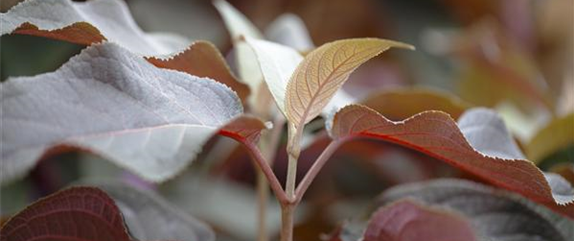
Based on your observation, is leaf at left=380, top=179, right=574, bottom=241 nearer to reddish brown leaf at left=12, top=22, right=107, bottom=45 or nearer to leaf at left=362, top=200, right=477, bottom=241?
leaf at left=362, top=200, right=477, bottom=241

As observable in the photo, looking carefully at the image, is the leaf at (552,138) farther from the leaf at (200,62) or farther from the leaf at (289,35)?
the leaf at (200,62)

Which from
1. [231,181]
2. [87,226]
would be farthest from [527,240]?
[231,181]

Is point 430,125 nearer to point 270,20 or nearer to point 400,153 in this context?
point 400,153

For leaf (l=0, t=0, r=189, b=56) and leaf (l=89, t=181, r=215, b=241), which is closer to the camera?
leaf (l=0, t=0, r=189, b=56)

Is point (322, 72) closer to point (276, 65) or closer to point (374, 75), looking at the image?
point (276, 65)

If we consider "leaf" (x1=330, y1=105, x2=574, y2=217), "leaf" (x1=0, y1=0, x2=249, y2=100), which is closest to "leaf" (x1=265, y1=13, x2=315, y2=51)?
"leaf" (x1=0, y1=0, x2=249, y2=100)

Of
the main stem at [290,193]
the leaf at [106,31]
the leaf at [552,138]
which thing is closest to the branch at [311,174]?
the main stem at [290,193]
